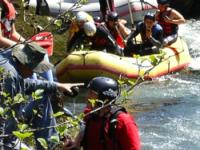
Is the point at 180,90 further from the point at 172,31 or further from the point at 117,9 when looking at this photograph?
the point at 117,9

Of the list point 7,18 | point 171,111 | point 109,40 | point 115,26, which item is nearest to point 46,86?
point 7,18

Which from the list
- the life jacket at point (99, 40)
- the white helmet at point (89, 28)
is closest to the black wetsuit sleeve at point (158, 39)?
the life jacket at point (99, 40)

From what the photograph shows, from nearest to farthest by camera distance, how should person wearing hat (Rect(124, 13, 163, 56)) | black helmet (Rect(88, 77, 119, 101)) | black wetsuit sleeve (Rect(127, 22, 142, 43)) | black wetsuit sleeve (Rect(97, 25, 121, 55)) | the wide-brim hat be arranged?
the wide-brim hat → black helmet (Rect(88, 77, 119, 101)) → black wetsuit sleeve (Rect(97, 25, 121, 55)) → person wearing hat (Rect(124, 13, 163, 56)) → black wetsuit sleeve (Rect(127, 22, 142, 43))

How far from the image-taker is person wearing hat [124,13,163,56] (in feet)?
33.1

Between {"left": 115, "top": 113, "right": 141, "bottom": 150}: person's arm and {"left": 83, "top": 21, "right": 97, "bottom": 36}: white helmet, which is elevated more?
{"left": 115, "top": 113, "right": 141, "bottom": 150}: person's arm

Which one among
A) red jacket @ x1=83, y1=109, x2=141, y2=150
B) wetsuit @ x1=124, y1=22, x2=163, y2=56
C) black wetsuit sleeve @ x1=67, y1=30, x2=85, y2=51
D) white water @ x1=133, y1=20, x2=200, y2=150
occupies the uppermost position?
red jacket @ x1=83, y1=109, x2=141, y2=150

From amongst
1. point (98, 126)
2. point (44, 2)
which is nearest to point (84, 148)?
point (98, 126)

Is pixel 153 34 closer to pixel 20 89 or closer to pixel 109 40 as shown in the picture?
pixel 109 40

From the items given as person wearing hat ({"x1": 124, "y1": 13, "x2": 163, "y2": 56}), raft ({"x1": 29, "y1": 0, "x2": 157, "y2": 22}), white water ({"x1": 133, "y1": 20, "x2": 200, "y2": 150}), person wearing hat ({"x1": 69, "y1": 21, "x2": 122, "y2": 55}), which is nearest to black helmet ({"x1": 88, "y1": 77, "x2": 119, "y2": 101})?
white water ({"x1": 133, "y1": 20, "x2": 200, "y2": 150})

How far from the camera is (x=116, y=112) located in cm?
360

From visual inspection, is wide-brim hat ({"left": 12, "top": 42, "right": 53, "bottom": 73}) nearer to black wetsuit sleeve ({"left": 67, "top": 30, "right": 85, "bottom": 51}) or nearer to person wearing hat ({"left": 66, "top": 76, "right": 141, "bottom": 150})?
person wearing hat ({"left": 66, "top": 76, "right": 141, "bottom": 150})

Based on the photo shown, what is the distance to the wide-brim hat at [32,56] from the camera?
3.10 meters

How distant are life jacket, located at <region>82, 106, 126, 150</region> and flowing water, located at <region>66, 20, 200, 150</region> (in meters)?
3.34

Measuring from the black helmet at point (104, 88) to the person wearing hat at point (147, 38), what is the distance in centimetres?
632
